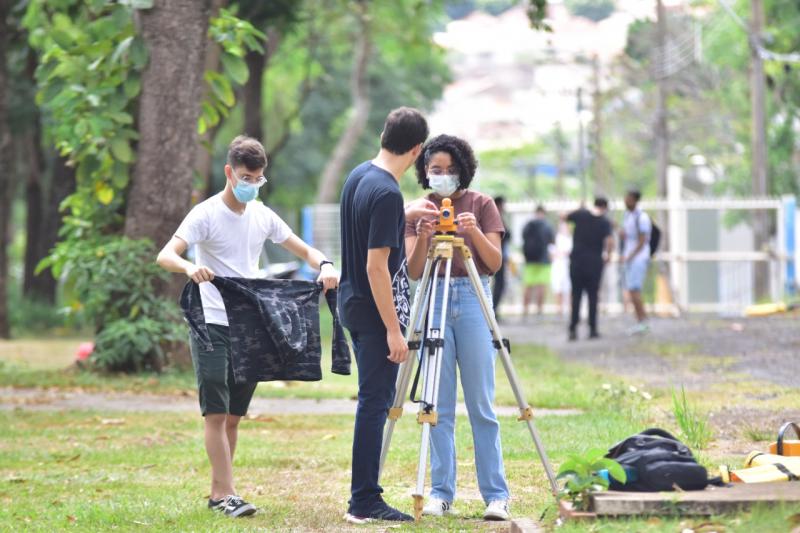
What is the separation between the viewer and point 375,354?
7418 mm

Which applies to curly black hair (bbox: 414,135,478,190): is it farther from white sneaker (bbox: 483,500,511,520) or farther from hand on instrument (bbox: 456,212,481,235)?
white sneaker (bbox: 483,500,511,520)

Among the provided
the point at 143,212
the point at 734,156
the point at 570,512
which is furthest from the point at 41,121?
the point at 734,156

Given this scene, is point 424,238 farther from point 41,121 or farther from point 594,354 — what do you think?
point 41,121

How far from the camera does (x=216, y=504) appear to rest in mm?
7879

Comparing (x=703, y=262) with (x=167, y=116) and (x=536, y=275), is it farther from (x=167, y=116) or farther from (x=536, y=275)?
(x=167, y=116)

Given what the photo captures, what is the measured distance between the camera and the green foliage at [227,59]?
15.2 meters

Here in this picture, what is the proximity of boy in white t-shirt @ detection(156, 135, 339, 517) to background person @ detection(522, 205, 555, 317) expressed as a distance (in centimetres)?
1912

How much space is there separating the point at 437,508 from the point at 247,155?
1.97m

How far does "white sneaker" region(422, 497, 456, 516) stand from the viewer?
7.71 metres

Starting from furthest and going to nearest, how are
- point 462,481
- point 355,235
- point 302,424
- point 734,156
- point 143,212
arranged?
1. point 734,156
2. point 143,212
3. point 302,424
4. point 462,481
5. point 355,235

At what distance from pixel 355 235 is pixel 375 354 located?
57 cm

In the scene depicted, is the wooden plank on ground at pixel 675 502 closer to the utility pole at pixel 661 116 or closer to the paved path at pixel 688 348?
the paved path at pixel 688 348

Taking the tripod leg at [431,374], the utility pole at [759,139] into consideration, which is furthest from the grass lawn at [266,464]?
the utility pole at [759,139]

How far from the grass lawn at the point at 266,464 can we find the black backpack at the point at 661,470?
31 cm
